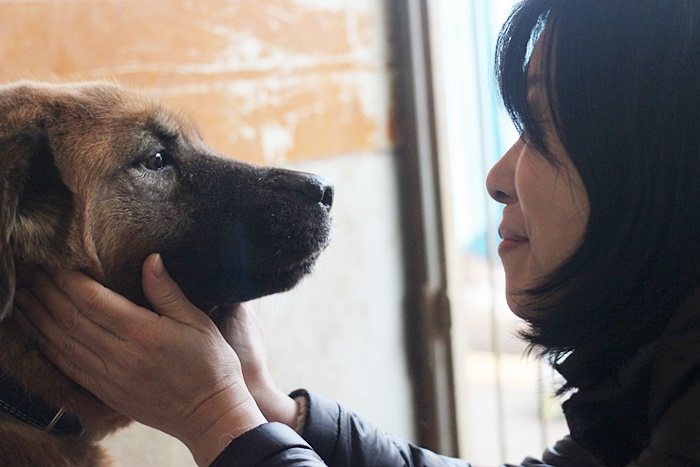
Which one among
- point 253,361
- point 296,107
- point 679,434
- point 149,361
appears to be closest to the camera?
point 679,434

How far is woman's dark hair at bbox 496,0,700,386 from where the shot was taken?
36.2 inches

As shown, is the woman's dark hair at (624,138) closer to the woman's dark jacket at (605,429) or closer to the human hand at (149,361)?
the woman's dark jacket at (605,429)

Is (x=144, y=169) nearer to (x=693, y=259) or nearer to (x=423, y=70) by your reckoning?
(x=693, y=259)

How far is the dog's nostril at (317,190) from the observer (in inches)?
47.9

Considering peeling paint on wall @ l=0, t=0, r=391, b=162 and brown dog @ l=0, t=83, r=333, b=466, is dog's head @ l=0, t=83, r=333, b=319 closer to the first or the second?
brown dog @ l=0, t=83, r=333, b=466

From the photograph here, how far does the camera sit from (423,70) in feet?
7.50

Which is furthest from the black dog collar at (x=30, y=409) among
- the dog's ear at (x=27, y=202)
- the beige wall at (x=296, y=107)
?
the beige wall at (x=296, y=107)

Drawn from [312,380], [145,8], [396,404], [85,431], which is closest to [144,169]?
[85,431]

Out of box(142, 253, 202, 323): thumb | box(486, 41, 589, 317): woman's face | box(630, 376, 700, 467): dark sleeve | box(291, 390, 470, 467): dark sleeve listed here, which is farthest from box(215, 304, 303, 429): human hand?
box(630, 376, 700, 467): dark sleeve

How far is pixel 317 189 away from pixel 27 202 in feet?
1.46

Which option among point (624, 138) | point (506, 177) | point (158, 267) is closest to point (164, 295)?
point (158, 267)

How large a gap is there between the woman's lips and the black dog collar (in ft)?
2.34

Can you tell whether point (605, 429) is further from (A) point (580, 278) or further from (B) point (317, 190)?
Result: (B) point (317, 190)

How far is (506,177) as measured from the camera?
1124 millimetres
